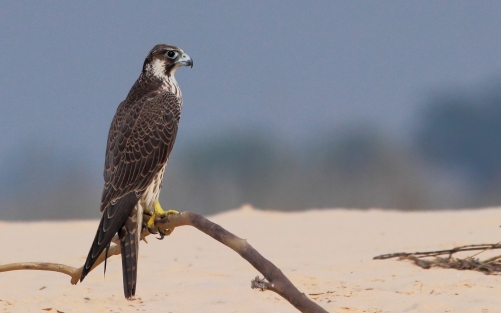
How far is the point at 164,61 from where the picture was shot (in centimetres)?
589

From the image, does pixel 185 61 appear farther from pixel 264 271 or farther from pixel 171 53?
pixel 264 271

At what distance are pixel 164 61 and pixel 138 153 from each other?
0.87 metres

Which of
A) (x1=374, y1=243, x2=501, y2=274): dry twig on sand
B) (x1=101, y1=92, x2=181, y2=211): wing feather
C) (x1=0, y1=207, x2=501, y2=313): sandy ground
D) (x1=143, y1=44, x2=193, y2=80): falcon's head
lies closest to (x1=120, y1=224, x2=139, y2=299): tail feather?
(x1=101, y1=92, x2=181, y2=211): wing feather

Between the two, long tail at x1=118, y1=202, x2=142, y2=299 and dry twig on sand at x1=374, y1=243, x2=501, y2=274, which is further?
dry twig on sand at x1=374, y1=243, x2=501, y2=274

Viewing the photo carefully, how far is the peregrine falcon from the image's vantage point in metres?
4.75

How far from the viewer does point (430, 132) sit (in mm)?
44125

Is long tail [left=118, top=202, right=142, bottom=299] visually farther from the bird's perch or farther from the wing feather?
the bird's perch

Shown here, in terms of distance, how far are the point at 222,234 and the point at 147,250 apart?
4.52 metres

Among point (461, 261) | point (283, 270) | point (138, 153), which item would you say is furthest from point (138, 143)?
point (461, 261)

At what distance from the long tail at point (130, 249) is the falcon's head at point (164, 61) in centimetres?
123

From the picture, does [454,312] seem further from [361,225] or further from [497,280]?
[361,225]

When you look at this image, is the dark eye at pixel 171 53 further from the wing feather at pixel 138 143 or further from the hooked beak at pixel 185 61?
the wing feather at pixel 138 143

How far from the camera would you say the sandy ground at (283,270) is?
5.95 metres

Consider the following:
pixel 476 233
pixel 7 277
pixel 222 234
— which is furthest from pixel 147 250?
pixel 222 234
